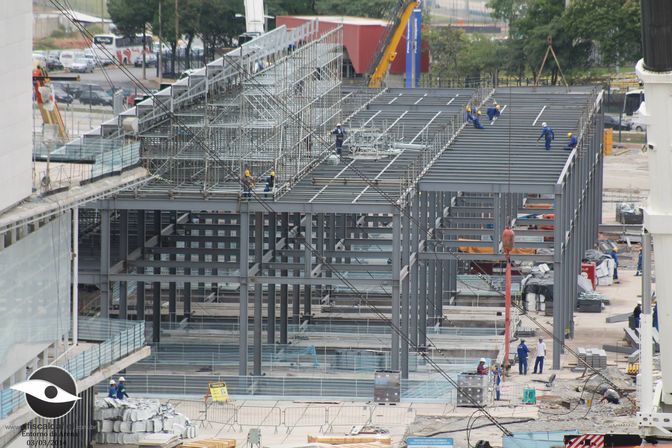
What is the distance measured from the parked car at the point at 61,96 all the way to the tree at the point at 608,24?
6384 centimetres

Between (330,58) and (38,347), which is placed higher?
(330,58)

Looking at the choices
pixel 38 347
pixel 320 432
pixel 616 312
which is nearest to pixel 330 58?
pixel 616 312

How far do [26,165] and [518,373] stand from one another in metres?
24.9

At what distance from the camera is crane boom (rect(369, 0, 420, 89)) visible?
133m

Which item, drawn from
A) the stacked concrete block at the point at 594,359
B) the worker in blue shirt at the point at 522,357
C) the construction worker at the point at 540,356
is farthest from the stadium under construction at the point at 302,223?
the worker in blue shirt at the point at 522,357

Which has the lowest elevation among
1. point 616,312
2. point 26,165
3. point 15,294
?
point 616,312

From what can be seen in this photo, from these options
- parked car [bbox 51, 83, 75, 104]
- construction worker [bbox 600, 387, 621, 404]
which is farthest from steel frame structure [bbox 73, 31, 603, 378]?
parked car [bbox 51, 83, 75, 104]

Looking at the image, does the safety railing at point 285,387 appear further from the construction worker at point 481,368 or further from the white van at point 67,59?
the white van at point 67,59

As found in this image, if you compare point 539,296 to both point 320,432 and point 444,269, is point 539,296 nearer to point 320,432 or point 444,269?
point 444,269

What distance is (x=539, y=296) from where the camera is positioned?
3396 inches

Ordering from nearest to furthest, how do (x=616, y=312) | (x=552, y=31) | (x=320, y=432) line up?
1. (x=320, y=432)
2. (x=616, y=312)
3. (x=552, y=31)

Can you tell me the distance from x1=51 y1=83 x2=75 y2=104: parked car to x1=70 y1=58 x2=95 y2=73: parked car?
79.8 ft

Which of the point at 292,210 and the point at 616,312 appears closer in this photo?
the point at 292,210

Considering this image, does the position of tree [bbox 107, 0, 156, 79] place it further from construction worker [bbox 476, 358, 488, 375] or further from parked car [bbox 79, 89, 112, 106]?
construction worker [bbox 476, 358, 488, 375]
